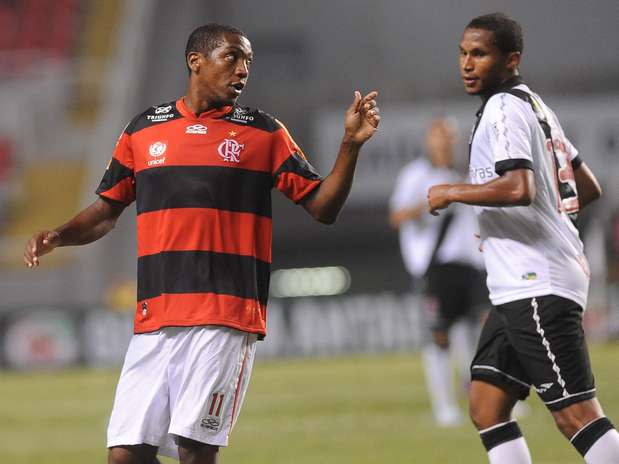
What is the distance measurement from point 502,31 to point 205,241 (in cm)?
152

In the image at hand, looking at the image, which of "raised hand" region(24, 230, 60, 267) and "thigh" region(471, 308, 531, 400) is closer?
"raised hand" region(24, 230, 60, 267)

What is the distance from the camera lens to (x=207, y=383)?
4.84 m

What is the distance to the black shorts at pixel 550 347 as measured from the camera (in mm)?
5016

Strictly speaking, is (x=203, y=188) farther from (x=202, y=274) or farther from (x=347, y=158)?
(x=347, y=158)

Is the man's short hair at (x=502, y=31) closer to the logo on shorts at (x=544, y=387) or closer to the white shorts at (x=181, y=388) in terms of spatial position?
the logo on shorts at (x=544, y=387)

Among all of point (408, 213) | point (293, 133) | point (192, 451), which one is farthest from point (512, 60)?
point (293, 133)

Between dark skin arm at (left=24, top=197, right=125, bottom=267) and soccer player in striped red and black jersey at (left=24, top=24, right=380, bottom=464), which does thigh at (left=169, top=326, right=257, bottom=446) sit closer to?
soccer player in striped red and black jersey at (left=24, top=24, right=380, bottom=464)

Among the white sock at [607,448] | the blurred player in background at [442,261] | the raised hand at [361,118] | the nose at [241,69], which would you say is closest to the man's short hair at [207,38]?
the nose at [241,69]

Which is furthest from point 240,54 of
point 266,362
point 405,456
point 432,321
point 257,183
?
point 266,362

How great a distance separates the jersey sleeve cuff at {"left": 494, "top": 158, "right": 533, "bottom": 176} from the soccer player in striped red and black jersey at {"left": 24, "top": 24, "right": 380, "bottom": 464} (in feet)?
1.81

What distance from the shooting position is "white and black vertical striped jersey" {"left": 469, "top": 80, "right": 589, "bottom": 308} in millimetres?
5066

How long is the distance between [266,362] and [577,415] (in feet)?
50.6

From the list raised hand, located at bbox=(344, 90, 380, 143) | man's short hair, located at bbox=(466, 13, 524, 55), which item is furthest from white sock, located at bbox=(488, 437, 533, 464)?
man's short hair, located at bbox=(466, 13, 524, 55)

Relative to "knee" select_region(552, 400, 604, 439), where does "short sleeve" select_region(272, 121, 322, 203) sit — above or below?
above
